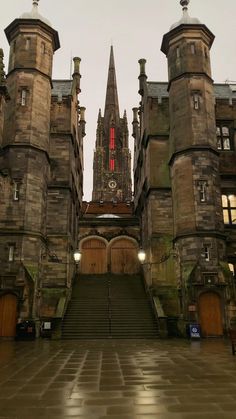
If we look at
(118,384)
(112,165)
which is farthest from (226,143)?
(112,165)

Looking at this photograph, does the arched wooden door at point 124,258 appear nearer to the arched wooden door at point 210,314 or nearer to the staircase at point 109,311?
the staircase at point 109,311

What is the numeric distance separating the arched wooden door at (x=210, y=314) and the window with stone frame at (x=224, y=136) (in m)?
10.7

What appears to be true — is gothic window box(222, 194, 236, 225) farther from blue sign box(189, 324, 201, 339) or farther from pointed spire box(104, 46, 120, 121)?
pointed spire box(104, 46, 120, 121)

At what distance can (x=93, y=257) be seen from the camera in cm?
3406

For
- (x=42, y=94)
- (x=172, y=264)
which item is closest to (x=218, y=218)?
(x=172, y=264)

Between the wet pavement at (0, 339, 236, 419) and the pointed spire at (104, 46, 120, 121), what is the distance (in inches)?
3182

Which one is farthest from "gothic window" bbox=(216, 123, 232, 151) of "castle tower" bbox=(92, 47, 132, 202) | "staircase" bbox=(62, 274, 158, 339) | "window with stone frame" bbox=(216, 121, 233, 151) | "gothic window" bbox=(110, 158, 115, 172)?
"gothic window" bbox=(110, 158, 115, 172)

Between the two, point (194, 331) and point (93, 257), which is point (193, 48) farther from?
point (93, 257)

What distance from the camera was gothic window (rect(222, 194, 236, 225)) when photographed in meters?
24.1

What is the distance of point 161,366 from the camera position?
11.1 m

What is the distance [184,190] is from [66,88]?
15.1m

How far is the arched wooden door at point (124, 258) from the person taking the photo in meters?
33.9

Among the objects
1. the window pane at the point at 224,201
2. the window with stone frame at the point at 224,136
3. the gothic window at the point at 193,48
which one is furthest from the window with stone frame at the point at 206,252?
the gothic window at the point at 193,48

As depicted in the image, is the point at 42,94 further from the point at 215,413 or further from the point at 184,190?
the point at 215,413
